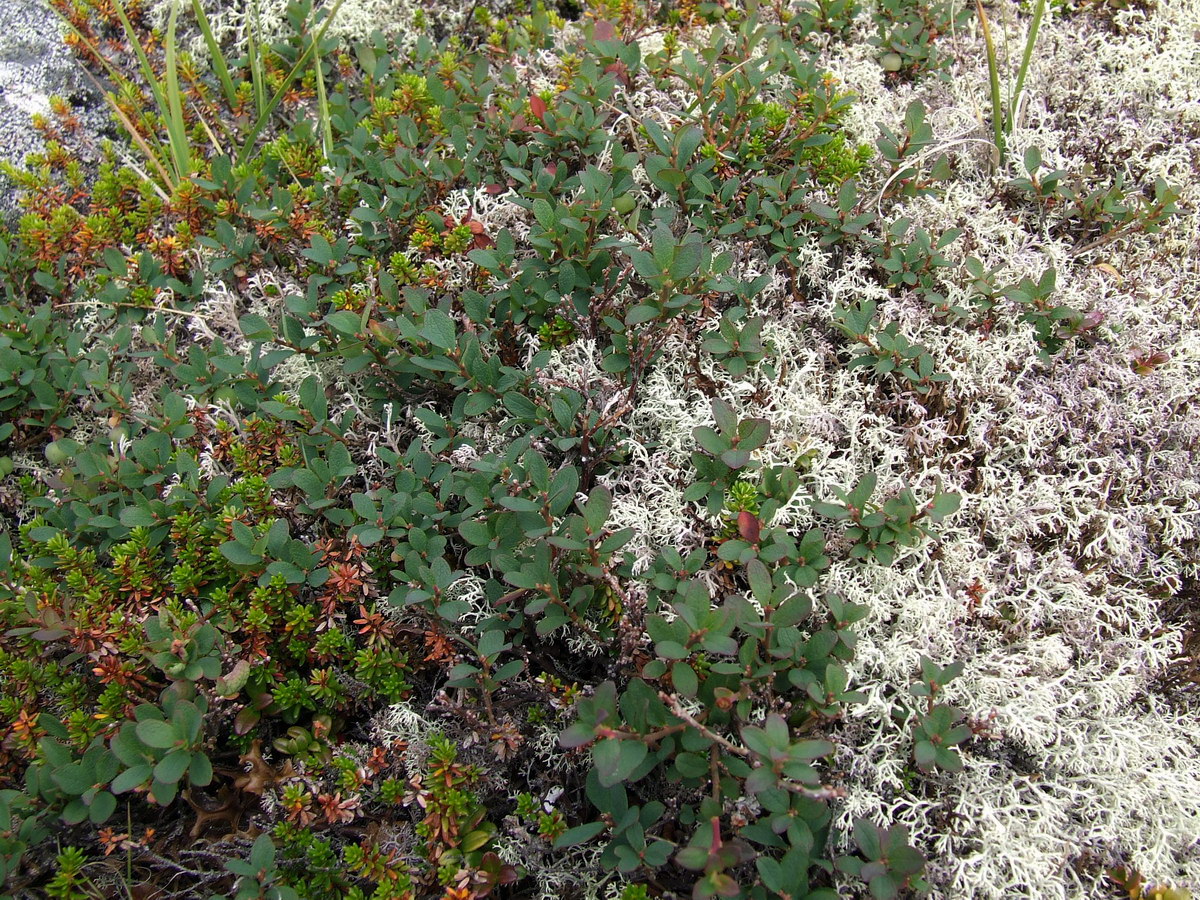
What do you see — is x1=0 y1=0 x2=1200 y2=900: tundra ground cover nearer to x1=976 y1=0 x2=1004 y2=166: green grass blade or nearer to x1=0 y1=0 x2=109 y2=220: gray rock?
x1=976 y1=0 x2=1004 y2=166: green grass blade

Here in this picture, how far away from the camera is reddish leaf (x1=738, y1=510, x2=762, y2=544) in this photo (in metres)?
1.98

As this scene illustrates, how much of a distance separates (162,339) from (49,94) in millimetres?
1652

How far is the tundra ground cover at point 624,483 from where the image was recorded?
1.84 m

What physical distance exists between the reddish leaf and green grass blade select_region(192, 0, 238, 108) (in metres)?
2.74

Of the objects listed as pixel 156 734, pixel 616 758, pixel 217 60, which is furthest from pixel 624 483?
pixel 217 60

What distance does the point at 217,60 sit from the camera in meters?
3.15

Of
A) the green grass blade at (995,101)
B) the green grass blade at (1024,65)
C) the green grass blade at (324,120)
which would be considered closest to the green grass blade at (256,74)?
the green grass blade at (324,120)

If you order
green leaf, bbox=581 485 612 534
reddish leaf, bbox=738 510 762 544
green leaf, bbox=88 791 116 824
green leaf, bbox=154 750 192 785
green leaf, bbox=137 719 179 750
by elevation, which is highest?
green leaf, bbox=581 485 612 534

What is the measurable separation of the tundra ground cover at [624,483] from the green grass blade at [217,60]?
0.52 feet

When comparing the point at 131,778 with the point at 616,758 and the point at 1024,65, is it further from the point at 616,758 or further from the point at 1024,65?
→ the point at 1024,65

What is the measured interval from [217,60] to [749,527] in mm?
2790

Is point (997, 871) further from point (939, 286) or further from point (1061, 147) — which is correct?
point (1061, 147)

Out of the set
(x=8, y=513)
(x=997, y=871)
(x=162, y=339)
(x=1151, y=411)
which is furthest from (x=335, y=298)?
(x=1151, y=411)

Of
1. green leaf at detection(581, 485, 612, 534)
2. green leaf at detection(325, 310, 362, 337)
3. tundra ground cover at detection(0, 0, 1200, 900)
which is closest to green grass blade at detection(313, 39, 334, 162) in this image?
tundra ground cover at detection(0, 0, 1200, 900)
